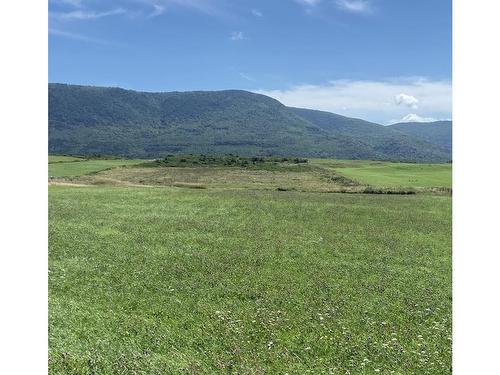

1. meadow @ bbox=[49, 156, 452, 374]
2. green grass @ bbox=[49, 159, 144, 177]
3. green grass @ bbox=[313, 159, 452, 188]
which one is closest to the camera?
meadow @ bbox=[49, 156, 452, 374]

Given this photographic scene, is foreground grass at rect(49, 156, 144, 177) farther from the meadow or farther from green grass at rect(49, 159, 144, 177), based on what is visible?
the meadow

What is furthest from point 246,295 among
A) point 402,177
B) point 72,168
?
point 72,168

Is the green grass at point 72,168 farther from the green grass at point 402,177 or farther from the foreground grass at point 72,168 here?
the green grass at point 402,177

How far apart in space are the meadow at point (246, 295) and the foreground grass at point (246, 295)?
47mm

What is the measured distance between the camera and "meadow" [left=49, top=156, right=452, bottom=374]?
401 inches

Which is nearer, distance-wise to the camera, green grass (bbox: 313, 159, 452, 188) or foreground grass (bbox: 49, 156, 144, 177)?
green grass (bbox: 313, 159, 452, 188)

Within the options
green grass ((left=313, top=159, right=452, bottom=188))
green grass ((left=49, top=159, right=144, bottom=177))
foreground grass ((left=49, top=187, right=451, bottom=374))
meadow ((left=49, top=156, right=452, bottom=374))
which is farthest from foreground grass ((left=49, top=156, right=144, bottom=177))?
foreground grass ((left=49, top=187, right=451, bottom=374))

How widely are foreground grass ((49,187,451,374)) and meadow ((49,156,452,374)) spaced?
5cm
